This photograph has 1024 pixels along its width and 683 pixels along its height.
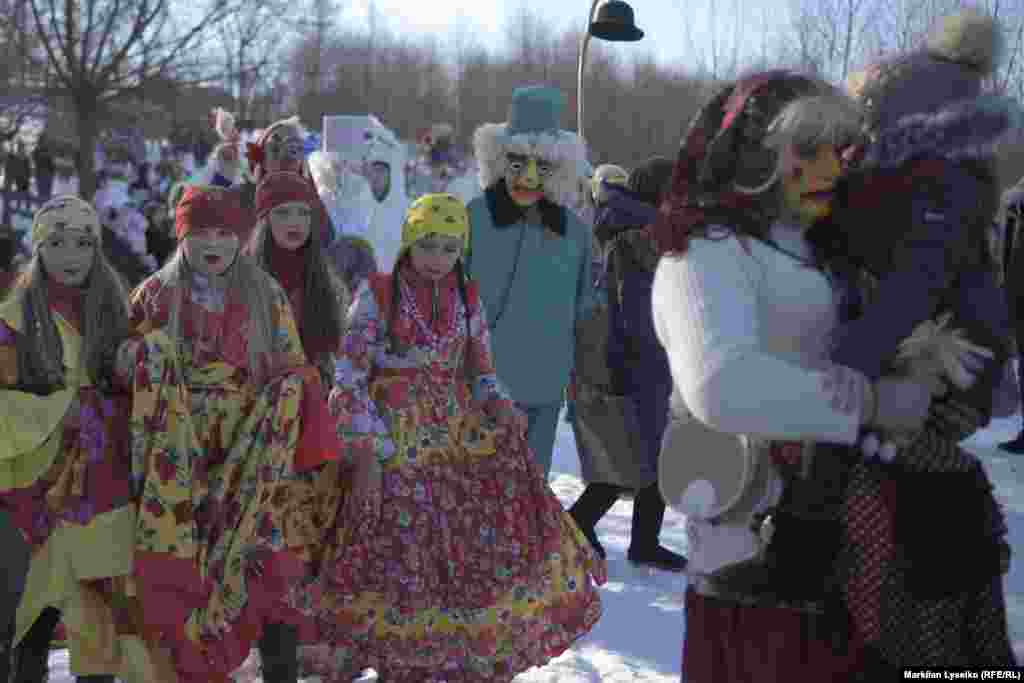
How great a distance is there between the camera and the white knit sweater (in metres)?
1.80

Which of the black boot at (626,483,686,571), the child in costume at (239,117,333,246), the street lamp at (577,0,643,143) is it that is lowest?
the black boot at (626,483,686,571)

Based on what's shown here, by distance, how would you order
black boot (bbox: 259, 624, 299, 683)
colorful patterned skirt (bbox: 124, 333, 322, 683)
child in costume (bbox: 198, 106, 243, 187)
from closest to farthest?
colorful patterned skirt (bbox: 124, 333, 322, 683) < black boot (bbox: 259, 624, 299, 683) < child in costume (bbox: 198, 106, 243, 187)

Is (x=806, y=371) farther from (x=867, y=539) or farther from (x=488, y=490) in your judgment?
(x=488, y=490)

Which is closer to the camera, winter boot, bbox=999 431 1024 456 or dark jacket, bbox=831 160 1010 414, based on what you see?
dark jacket, bbox=831 160 1010 414

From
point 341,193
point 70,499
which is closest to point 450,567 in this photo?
point 70,499

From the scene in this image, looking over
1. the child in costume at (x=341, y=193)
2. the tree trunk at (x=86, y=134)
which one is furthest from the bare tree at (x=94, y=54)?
the child in costume at (x=341, y=193)

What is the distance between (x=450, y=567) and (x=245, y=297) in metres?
1.07

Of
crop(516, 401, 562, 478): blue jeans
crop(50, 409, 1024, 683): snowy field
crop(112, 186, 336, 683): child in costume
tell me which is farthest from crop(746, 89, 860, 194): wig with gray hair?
crop(516, 401, 562, 478): blue jeans

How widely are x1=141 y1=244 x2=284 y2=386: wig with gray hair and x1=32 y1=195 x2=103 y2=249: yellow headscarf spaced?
27cm

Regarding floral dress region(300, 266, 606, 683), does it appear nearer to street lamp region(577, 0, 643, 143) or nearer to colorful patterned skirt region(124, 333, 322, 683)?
colorful patterned skirt region(124, 333, 322, 683)

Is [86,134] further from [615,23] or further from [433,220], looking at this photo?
[433,220]

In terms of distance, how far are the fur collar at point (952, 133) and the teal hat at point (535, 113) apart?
3.41 metres

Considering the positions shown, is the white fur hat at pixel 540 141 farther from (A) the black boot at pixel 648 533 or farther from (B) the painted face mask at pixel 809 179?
(B) the painted face mask at pixel 809 179

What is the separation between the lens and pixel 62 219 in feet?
12.0
